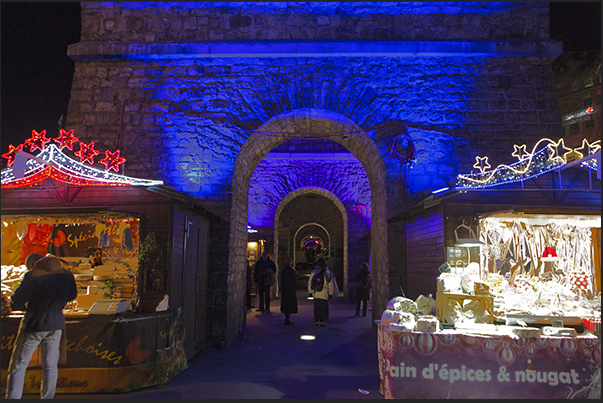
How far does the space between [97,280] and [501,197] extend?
18.7 ft

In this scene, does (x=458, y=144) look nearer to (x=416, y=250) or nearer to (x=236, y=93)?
(x=416, y=250)

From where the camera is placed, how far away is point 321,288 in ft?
28.7

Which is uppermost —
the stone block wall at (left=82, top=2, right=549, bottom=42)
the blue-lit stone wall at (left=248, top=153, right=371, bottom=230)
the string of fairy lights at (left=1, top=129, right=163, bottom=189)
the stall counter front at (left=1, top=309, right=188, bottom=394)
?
the stone block wall at (left=82, top=2, right=549, bottom=42)

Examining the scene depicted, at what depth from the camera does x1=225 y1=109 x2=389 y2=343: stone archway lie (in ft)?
25.6

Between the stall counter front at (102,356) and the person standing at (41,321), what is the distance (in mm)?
651

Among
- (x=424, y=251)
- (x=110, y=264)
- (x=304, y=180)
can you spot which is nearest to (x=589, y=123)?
(x=304, y=180)

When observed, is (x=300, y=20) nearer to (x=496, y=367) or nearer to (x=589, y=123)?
(x=496, y=367)

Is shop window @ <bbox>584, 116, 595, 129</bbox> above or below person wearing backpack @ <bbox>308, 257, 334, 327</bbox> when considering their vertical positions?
above

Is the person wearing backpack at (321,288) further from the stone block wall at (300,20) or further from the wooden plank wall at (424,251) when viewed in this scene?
the stone block wall at (300,20)

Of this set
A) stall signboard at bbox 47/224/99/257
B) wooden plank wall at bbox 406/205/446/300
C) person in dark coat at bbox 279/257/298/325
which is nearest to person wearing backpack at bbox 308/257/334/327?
person in dark coat at bbox 279/257/298/325

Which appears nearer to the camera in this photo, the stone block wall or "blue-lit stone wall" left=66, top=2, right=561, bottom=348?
"blue-lit stone wall" left=66, top=2, right=561, bottom=348

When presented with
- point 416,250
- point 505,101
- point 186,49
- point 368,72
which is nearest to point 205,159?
point 186,49

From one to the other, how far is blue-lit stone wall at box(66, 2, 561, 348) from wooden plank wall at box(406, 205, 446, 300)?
0.52 m

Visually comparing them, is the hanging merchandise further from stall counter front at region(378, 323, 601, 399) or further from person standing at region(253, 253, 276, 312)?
person standing at region(253, 253, 276, 312)
